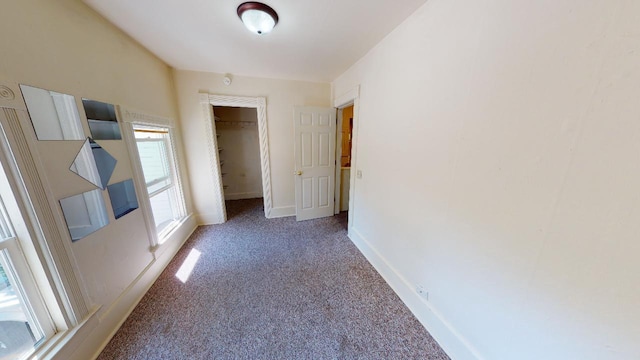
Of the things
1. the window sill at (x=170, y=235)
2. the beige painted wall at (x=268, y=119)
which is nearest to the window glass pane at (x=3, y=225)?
the window sill at (x=170, y=235)

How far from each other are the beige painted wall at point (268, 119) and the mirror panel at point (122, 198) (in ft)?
4.05

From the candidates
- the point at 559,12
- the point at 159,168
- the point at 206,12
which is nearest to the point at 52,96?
the point at 206,12

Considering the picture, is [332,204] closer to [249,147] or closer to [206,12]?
[249,147]

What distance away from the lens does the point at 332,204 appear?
3.46 meters

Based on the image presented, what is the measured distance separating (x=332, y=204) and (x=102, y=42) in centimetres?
Answer: 317

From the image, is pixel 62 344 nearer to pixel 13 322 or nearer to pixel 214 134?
pixel 13 322

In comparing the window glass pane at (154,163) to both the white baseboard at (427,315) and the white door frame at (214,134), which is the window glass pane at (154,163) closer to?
the white door frame at (214,134)

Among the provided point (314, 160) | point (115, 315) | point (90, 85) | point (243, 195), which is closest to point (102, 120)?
point (90, 85)

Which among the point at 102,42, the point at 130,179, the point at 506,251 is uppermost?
the point at 102,42

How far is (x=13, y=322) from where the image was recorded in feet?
3.35

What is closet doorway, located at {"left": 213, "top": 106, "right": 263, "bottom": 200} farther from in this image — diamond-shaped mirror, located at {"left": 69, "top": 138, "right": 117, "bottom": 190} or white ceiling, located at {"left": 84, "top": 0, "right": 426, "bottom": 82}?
diamond-shaped mirror, located at {"left": 69, "top": 138, "right": 117, "bottom": 190}

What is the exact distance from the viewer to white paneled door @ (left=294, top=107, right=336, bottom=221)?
299cm

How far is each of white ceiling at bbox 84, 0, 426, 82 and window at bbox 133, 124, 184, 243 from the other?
925 millimetres

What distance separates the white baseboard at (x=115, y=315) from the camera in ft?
3.91
